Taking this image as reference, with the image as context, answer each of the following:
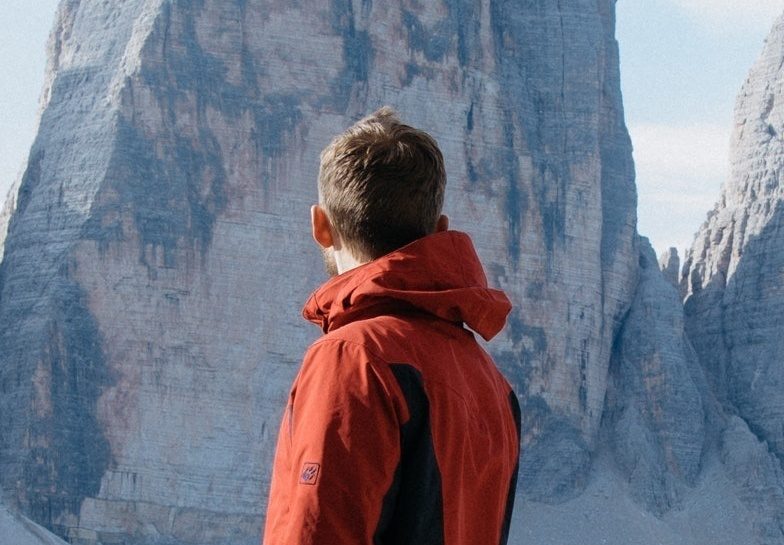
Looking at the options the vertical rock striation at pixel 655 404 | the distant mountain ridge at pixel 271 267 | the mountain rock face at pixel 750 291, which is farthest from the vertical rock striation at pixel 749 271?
the vertical rock striation at pixel 655 404

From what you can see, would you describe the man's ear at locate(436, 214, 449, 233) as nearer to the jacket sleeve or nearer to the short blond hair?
the short blond hair

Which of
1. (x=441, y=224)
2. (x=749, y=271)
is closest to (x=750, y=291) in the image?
(x=749, y=271)

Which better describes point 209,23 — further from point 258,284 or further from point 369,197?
point 369,197

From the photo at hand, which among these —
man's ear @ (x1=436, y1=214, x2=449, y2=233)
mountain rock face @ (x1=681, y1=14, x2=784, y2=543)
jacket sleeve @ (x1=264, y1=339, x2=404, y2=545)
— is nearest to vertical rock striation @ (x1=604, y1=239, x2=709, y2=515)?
mountain rock face @ (x1=681, y1=14, x2=784, y2=543)

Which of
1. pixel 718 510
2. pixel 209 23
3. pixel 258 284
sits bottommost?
pixel 718 510

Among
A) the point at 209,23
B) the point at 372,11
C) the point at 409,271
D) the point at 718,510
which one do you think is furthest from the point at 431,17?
the point at 409,271

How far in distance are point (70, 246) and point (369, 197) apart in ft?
147

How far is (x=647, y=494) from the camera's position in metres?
50.8

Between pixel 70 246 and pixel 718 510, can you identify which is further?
pixel 718 510

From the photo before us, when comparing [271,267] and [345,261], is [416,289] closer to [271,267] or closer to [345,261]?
[345,261]

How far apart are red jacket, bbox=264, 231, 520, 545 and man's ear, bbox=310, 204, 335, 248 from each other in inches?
3.3

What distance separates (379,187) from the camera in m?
2.90

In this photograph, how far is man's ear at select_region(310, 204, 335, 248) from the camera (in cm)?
298

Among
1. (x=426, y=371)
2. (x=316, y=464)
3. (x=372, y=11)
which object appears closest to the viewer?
(x=316, y=464)
